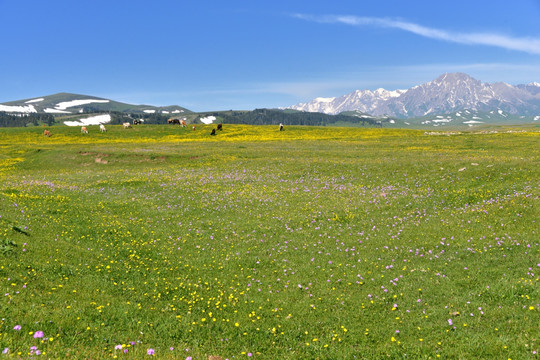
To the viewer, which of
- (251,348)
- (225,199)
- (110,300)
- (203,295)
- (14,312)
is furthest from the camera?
(225,199)

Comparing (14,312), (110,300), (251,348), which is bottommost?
(251,348)

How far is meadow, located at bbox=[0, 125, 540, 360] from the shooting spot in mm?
9055

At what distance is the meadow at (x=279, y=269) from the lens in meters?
9.05

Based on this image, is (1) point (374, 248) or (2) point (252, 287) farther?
(1) point (374, 248)

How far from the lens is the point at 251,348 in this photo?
9.38m

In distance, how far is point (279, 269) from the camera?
48.6ft

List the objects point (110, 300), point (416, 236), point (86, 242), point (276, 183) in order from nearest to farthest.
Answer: point (110, 300), point (86, 242), point (416, 236), point (276, 183)

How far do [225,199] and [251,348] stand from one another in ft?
57.4

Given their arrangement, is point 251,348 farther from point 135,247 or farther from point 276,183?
point 276,183

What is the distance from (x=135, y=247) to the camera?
647 inches

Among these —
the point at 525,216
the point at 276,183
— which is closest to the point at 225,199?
the point at 276,183

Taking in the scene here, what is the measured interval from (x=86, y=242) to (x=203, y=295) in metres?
8.49

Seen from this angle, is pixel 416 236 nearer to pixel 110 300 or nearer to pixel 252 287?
pixel 252 287

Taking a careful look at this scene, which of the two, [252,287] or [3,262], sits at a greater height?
[3,262]
